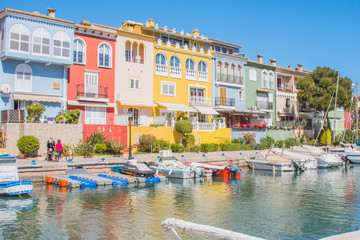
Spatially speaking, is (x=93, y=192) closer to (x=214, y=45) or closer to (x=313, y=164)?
(x=313, y=164)

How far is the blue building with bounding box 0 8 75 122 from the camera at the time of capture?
2620 centimetres

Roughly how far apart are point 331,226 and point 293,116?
38.0 metres

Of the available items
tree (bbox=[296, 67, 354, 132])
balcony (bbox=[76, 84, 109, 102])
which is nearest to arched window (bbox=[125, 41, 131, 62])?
balcony (bbox=[76, 84, 109, 102])

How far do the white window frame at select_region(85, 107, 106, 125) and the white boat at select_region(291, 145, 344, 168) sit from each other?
64.2 ft

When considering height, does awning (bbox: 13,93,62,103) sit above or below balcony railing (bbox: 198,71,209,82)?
below

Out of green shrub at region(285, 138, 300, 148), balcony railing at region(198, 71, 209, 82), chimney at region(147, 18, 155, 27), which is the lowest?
green shrub at region(285, 138, 300, 148)

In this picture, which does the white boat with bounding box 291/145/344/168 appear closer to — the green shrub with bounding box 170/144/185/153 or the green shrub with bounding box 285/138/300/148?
the green shrub with bounding box 285/138/300/148

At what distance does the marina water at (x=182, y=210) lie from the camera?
11.0 metres

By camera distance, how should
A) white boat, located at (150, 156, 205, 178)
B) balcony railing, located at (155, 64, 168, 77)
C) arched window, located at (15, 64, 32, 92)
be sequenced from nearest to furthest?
white boat, located at (150, 156, 205, 178) < arched window, located at (15, 64, 32, 92) < balcony railing, located at (155, 64, 168, 77)

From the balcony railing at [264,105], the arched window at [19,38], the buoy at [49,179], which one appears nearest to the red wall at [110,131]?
the arched window at [19,38]

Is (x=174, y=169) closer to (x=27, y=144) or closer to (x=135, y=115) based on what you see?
(x=27, y=144)

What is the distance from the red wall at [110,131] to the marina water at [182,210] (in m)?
9.21

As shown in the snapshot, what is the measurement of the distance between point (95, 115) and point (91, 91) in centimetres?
223

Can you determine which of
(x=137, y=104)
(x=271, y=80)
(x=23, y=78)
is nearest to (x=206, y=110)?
(x=137, y=104)
